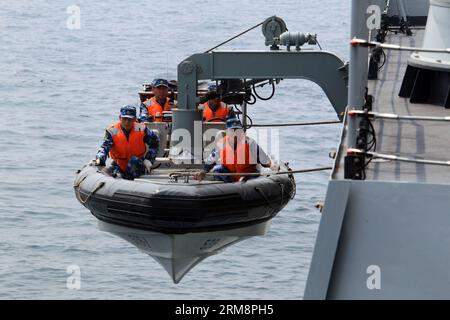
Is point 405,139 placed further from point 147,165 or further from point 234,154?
point 147,165

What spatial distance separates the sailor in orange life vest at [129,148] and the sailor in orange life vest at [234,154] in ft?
3.33

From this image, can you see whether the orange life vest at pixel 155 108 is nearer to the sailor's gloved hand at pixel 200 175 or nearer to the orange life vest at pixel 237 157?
the orange life vest at pixel 237 157

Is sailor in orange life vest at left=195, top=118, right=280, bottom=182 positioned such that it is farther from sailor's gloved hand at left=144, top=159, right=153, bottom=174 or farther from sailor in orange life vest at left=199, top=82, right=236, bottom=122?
sailor in orange life vest at left=199, top=82, right=236, bottom=122

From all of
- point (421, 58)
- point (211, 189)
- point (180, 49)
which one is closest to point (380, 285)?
point (421, 58)

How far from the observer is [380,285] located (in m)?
6.60

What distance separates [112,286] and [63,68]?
90.7ft

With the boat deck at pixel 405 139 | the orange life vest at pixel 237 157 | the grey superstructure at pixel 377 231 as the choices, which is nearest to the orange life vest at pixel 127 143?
the orange life vest at pixel 237 157

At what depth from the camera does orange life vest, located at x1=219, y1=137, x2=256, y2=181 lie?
42.4ft

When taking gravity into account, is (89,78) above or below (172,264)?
below

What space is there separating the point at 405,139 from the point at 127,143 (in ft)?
19.3

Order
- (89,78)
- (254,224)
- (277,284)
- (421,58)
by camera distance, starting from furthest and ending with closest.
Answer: (89,78), (277,284), (254,224), (421,58)

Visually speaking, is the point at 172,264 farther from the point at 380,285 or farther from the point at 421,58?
the point at 380,285

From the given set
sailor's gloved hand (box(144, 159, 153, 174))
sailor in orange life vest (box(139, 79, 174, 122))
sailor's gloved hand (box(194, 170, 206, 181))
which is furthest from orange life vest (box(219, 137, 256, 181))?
sailor in orange life vest (box(139, 79, 174, 122))

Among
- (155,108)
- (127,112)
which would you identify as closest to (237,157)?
(127,112)
